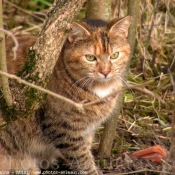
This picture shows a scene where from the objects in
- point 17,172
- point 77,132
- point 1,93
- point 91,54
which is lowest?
point 17,172

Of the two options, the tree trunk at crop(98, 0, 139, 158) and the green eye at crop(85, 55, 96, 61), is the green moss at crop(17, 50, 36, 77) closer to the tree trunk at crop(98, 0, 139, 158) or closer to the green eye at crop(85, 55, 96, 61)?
the green eye at crop(85, 55, 96, 61)

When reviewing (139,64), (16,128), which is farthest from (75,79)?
(139,64)

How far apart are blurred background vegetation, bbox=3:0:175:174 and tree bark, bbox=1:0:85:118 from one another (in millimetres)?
838

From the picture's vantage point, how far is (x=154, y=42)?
464 cm

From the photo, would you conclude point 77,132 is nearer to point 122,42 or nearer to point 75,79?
point 75,79

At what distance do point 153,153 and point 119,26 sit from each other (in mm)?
1025

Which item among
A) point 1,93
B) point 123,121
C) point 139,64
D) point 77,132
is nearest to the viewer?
point 1,93

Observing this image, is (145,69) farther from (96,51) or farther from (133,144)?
(96,51)

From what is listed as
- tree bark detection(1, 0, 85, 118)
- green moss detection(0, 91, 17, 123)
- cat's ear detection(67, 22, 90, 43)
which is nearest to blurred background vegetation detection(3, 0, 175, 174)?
cat's ear detection(67, 22, 90, 43)

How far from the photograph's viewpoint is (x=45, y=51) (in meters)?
2.68

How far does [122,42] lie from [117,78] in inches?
10.6

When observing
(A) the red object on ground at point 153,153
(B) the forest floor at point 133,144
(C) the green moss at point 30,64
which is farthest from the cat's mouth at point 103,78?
(A) the red object on ground at point 153,153

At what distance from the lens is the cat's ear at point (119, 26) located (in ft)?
9.70

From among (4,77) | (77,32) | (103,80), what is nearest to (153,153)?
(103,80)
